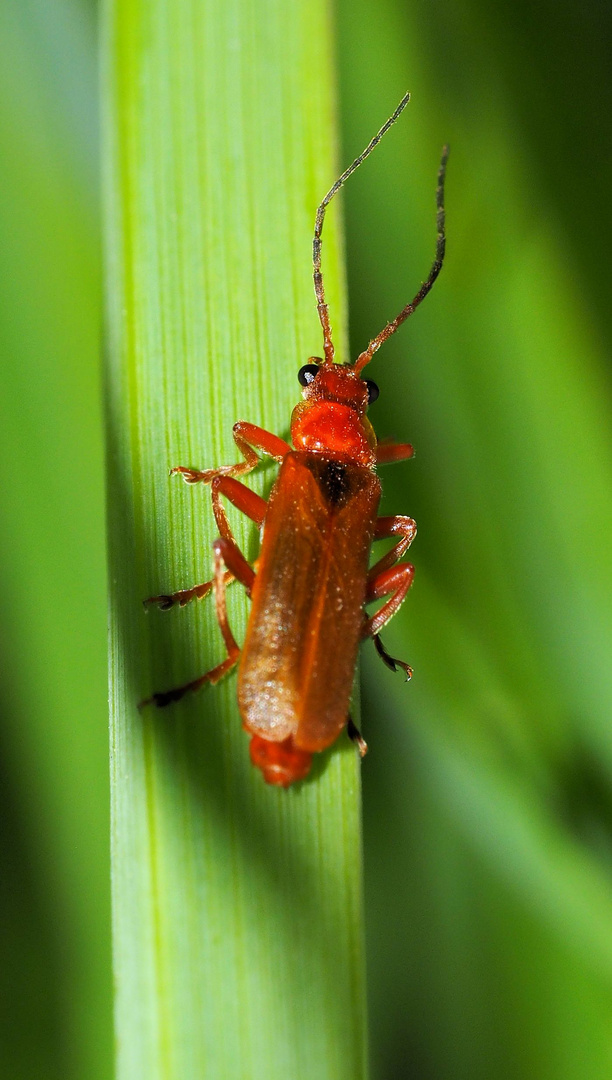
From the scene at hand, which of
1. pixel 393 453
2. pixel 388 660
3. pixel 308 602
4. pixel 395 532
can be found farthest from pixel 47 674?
pixel 393 453

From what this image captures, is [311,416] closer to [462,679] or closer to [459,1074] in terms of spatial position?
[462,679]

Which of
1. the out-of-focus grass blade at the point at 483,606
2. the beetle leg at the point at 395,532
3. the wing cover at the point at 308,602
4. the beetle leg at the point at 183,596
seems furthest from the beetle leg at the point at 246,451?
the out-of-focus grass blade at the point at 483,606

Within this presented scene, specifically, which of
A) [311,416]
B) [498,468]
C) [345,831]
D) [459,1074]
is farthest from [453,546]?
[459,1074]

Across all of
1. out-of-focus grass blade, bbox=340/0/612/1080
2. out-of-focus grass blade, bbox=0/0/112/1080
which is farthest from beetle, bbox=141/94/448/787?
out-of-focus grass blade, bbox=0/0/112/1080

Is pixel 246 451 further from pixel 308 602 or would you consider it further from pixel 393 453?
pixel 393 453

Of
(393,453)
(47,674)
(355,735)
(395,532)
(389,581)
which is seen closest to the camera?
(355,735)

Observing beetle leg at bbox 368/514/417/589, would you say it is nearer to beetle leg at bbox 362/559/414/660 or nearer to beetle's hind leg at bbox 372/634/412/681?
beetle leg at bbox 362/559/414/660

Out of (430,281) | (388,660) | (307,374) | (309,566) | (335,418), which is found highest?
(430,281)

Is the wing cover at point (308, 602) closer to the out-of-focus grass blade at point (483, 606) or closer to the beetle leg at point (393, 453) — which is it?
the beetle leg at point (393, 453)
